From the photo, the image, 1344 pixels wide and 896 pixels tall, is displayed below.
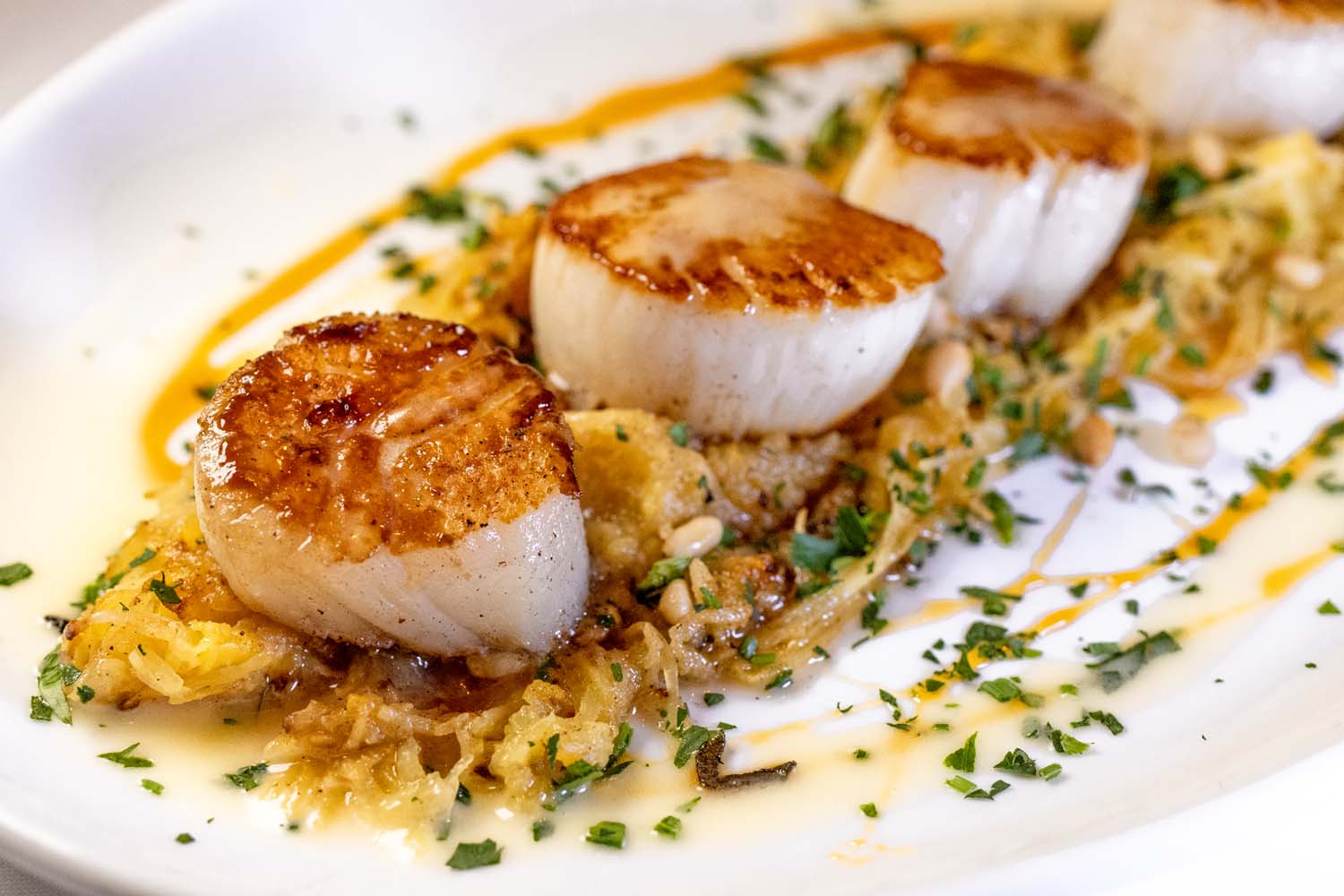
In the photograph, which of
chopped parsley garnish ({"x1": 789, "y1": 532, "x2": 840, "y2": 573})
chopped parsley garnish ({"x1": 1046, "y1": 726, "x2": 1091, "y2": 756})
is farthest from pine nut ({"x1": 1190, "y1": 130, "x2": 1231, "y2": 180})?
chopped parsley garnish ({"x1": 1046, "y1": 726, "x2": 1091, "y2": 756})

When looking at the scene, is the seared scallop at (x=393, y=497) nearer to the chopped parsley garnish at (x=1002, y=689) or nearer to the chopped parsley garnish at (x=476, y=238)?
the chopped parsley garnish at (x=1002, y=689)

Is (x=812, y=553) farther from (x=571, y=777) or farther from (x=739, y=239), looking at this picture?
(x=571, y=777)

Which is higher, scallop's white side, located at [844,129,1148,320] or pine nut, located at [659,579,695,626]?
scallop's white side, located at [844,129,1148,320]

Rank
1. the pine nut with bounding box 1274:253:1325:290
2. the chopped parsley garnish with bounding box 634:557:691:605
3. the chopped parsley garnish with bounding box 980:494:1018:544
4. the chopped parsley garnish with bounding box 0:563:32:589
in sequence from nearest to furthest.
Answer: the chopped parsley garnish with bounding box 0:563:32:589 < the chopped parsley garnish with bounding box 634:557:691:605 < the chopped parsley garnish with bounding box 980:494:1018:544 < the pine nut with bounding box 1274:253:1325:290

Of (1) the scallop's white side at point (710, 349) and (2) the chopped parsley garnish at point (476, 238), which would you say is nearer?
(1) the scallop's white side at point (710, 349)

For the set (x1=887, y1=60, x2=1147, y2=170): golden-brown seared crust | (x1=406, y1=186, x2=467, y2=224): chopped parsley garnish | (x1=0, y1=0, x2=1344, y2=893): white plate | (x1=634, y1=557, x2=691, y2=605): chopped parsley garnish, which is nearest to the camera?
(x1=0, y1=0, x2=1344, y2=893): white plate

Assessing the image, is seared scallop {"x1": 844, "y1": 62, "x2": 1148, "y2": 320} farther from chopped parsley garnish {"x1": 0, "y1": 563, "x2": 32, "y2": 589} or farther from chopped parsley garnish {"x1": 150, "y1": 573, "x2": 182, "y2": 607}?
chopped parsley garnish {"x1": 0, "y1": 563, "x2": 32, "y2": 589}

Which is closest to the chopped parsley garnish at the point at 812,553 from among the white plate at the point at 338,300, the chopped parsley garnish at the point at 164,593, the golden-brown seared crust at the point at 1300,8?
the white plate at the point at 338,300
